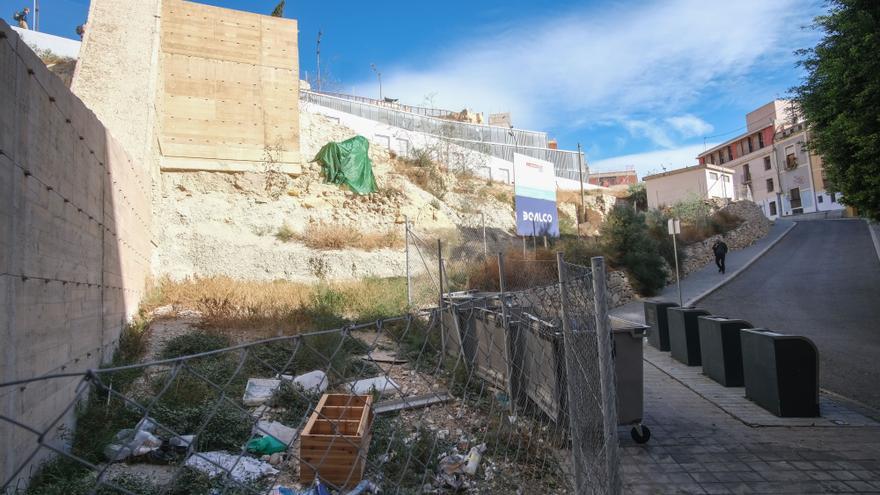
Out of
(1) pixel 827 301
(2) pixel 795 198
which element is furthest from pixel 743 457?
(2) pixel 795 198

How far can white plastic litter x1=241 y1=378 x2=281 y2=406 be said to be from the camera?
21.0 feet

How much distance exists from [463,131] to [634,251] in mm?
21629

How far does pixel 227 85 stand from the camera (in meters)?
19.2

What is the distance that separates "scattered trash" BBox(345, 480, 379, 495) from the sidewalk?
11.3m

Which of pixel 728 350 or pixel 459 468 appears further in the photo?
pixel 728 350

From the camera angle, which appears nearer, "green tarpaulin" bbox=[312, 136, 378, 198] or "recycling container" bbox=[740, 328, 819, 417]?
"recycling container" bbox=[740, 328, 819, 417]

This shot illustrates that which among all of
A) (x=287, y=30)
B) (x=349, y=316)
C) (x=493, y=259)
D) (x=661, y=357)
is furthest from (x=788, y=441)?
(x=287, y=30)

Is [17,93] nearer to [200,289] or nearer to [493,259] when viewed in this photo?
[200,289]

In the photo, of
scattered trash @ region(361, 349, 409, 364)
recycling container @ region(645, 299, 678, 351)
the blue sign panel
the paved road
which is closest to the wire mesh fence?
scattered trash @ region(361, 349, 409, 364)

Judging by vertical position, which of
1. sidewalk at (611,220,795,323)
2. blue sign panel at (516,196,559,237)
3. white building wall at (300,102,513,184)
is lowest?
sidewalk at (611,220,795,323)

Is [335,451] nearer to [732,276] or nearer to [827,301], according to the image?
[827,301]

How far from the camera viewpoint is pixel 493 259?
1697 centimetres

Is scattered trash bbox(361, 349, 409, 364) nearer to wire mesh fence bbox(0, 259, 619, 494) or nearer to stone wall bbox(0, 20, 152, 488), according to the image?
wire mesh fence bbox(0, 259, 619, 494)

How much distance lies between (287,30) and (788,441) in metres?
21.4
